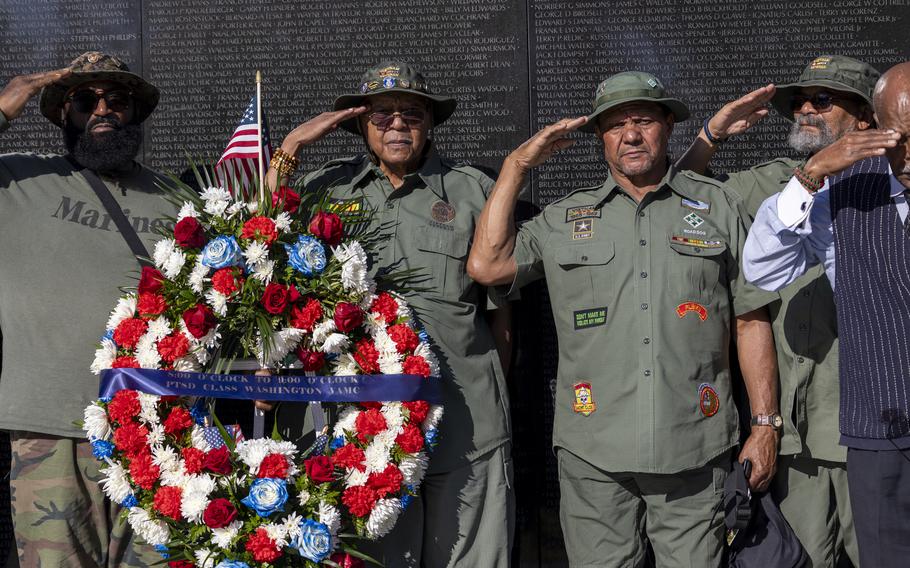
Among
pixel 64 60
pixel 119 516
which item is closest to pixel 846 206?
pixel 119 516

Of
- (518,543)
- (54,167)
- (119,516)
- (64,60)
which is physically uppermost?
(64,60)

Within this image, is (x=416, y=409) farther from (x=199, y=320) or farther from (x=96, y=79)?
(x=96, y=79)

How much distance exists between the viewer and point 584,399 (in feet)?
15.0

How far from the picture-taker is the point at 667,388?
4402 mm

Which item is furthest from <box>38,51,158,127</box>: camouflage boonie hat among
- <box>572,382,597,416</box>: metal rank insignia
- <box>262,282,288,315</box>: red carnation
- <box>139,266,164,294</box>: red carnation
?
<box>572,382,597,416</box>: metal rank insignia

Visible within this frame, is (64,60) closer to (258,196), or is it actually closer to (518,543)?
(258,196)

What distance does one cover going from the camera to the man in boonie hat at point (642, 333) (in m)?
4.41

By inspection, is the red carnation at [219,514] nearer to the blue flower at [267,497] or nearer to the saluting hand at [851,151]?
the blue flower at [267,497]

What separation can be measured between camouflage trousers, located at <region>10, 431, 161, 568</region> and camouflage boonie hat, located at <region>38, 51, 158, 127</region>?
1.69 meters

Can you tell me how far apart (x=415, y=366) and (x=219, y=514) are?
1050 mm

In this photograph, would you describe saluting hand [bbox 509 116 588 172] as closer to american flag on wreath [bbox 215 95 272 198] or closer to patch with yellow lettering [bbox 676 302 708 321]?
patch with yellow lettering [bbox 676 302 708 321]

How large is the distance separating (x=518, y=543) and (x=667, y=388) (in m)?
1.86

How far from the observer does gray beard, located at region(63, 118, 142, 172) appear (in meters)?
4.78

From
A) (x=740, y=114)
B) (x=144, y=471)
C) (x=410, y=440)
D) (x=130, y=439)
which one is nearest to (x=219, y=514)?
(x=144, y=471)
